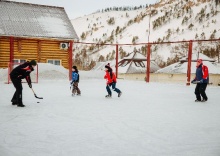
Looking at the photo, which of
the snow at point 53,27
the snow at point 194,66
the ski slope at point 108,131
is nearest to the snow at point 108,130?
the ski slope at point 108,131

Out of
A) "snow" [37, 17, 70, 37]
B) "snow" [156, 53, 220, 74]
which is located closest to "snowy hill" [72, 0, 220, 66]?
"snow" [156, 53, 220, 74]

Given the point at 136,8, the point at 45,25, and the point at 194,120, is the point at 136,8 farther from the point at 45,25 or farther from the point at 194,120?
the point at 194,120

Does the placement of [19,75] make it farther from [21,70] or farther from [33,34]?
[33,34]

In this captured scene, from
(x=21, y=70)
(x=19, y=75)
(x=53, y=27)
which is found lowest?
(x=19, y=75)

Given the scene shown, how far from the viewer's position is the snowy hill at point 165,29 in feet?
181

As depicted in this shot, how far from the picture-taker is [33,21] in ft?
76.5

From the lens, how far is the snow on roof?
2177 centimetres

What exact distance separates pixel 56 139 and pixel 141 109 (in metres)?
3.57

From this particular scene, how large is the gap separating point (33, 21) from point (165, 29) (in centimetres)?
4750

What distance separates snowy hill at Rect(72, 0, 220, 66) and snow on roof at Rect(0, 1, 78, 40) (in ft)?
70.1

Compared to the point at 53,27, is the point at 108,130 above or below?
below

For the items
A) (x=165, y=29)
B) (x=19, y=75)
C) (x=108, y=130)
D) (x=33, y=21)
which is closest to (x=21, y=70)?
(x=19, y=75)

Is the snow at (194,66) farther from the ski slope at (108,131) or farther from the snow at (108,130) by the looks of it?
the ski slope at (108,131)

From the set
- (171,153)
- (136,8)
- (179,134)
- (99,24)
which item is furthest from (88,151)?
(136,8)
